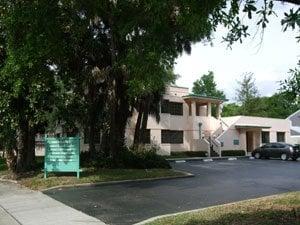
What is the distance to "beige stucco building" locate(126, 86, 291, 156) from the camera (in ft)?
160

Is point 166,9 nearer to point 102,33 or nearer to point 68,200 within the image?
point 68,200

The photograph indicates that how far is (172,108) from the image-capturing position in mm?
50562

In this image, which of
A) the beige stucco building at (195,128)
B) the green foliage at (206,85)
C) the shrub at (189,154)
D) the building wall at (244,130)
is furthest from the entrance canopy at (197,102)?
the green foliage at (206,85)

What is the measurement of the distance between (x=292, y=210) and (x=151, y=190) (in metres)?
8.06


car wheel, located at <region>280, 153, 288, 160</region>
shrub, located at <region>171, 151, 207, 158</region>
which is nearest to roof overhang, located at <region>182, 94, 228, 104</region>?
shrub, located at <region>171, 151, 207, 158</region>

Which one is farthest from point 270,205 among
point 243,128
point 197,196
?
point 243,128

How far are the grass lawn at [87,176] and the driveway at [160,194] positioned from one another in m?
0.98

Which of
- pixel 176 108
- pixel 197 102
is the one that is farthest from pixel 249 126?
pixel 176 108

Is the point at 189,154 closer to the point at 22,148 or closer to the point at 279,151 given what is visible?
the point at 279,151

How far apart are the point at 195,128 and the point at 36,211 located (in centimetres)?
3833

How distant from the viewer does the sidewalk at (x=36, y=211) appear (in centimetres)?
1228

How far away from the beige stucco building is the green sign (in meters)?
23.0

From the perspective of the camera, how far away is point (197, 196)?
643 inches

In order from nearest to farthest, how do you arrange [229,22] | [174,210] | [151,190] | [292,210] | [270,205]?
1. [229,22]
2. [292,210]
3. [270,205]
4. [174,210]
5. [151,190]
